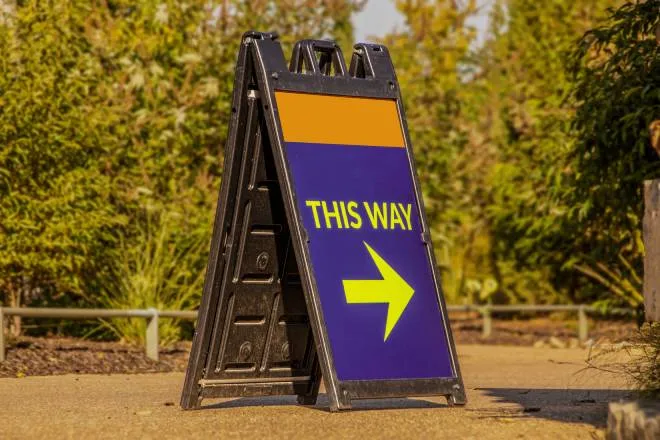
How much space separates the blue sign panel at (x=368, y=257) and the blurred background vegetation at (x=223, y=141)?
378 cm

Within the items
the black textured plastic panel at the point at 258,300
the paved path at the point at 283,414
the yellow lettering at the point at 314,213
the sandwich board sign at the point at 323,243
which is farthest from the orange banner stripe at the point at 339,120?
the paved path at the point at 283,414

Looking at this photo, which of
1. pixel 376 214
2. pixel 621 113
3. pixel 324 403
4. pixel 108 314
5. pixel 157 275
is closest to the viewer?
pixel 376 214

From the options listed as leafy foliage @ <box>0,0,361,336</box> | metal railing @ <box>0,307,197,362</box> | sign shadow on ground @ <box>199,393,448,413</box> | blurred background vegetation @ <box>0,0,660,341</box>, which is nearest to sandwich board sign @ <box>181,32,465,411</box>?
sign shadow on ground @ <box>199,393,448,413</box>

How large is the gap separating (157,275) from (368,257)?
7503 mm

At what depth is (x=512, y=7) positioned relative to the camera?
30.3 metres

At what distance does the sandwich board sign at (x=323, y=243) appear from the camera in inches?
336

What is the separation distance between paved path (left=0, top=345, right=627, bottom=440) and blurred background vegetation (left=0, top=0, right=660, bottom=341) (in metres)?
2.80

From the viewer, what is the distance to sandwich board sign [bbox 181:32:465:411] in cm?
852

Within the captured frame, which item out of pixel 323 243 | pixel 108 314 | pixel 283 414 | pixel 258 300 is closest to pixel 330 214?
pixel 323 243

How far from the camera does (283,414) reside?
28.6 feet

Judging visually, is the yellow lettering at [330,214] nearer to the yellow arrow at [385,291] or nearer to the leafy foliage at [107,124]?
the yellow arrow at [385,291]

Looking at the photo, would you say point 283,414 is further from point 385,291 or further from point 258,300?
point 385,291

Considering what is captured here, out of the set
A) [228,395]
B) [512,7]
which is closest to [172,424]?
[228,395]

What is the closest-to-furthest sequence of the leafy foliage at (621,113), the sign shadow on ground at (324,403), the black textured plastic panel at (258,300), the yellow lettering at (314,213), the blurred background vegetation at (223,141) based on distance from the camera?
the yellow lettering at (314,213)
the black textured plastic panel at (258,300)
the sign shadow on ground at (324,403)
the leafy foliage at (621,113)
the blurred background vegetation at (223,141)
